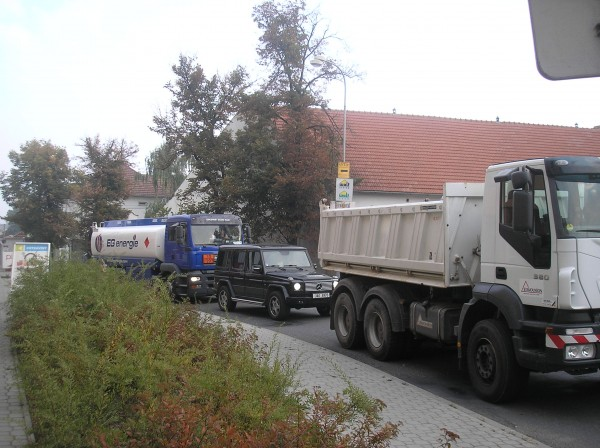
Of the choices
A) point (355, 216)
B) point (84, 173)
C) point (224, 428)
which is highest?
point (84, 173)

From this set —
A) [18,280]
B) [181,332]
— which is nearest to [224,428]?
[181,332]

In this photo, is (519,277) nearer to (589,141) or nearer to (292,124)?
(292,124)

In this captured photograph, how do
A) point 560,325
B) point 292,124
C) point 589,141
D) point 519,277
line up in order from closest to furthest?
1. point 560,325
2. point 519,277
3. point 292,124
4. point 589,141

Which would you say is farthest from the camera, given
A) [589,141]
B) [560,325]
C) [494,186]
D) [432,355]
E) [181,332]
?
[589,141]

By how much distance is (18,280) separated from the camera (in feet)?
39.2

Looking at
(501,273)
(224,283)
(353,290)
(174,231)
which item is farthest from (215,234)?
(501,273)

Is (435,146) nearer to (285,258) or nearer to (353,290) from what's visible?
(285,258)

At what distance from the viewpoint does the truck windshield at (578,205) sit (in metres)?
6.75

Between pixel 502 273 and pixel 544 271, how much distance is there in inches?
26.8

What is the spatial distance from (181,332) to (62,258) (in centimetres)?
745

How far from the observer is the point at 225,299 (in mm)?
17578

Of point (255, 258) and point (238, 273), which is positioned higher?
point (255, 258)

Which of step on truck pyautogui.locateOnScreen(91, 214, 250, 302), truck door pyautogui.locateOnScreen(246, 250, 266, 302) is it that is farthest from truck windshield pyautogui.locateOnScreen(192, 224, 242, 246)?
truck door pyautogui.locateOnScreen(246, 250, 266, 302)

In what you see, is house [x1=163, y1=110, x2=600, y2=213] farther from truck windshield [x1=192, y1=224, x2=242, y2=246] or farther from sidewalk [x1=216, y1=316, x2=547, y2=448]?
sidewalk [x1=216, y1=316, x2=547, y2=448]
